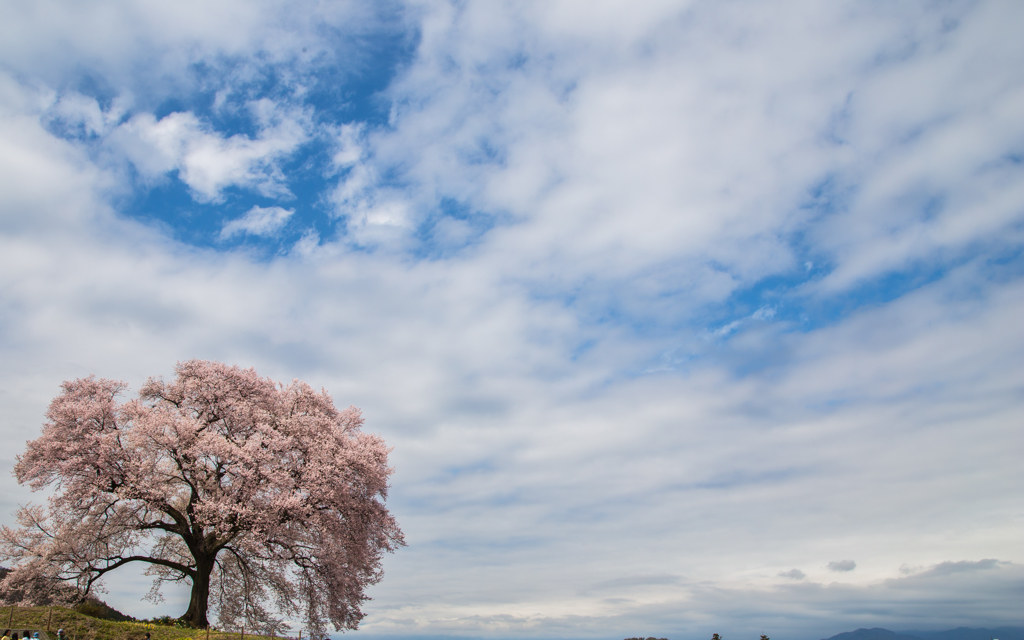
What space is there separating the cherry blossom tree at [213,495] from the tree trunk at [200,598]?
71 mm

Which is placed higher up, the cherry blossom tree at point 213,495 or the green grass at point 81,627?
the cherry blossom tree at point 213,495

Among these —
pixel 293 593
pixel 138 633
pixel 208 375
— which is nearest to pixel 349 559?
pixel 293 593

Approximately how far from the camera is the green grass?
1231 inches

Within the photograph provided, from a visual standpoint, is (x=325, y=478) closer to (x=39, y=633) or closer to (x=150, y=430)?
(x=150, y=430)

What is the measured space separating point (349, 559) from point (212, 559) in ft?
25.8

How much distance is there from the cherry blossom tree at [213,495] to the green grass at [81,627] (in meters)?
3.50

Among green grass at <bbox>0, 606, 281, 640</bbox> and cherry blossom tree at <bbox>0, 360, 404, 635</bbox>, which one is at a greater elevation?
cherry blossom tree at <bbox>0, 360, 404, 635</bbox>

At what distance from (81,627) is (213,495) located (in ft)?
27.1

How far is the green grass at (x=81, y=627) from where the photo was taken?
31.3 m

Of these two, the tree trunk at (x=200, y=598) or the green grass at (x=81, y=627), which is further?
the tree trunk at (x=200, y=598)

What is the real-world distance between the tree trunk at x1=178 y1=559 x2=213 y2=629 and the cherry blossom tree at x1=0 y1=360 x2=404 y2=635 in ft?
0.23

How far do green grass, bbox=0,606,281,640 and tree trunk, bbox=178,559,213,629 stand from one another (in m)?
3.07

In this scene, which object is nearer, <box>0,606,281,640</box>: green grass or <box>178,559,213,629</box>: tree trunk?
<box>0,606,281,640</box>: green grass

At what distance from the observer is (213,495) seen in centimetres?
3741
